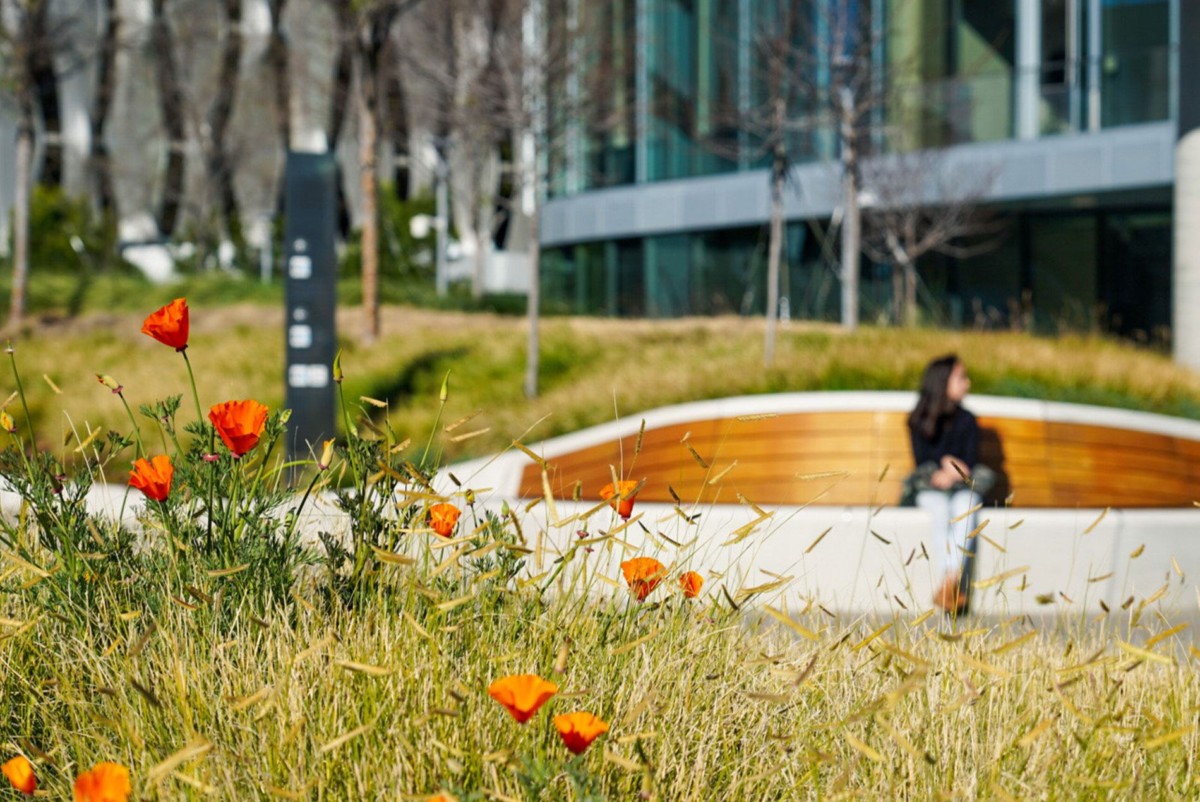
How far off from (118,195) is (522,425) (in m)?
29.9

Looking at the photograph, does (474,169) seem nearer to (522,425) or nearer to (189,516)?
(522,425)

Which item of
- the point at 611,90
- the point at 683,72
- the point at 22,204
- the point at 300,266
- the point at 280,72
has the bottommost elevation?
the point at 300,266

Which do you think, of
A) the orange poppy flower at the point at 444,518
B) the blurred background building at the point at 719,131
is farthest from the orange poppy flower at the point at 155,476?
the blurred background building at the point at 719,131

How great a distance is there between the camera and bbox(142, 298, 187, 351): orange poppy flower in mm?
2445

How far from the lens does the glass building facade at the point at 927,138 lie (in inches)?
833

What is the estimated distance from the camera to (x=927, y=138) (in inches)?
870

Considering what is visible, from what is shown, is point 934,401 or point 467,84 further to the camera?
point 467,84

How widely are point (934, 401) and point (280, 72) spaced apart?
1211 inches

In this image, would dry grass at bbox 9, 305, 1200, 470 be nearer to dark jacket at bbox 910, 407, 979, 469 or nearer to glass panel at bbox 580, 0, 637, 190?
dark jacket at bbox 910, 407, 979, 469

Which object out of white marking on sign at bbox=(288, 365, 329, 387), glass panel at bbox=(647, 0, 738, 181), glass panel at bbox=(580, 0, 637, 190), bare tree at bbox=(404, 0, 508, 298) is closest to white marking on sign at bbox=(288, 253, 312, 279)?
white marking on sign at bbox=(288, 365, 329, 387)

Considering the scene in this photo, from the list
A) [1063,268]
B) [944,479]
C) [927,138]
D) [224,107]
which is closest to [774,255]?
[944,479]

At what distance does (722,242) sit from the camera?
89.0 ft

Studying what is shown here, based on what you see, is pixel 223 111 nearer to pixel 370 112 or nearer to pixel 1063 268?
pixel 370 112

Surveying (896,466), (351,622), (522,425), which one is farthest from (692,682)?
(522,425)
